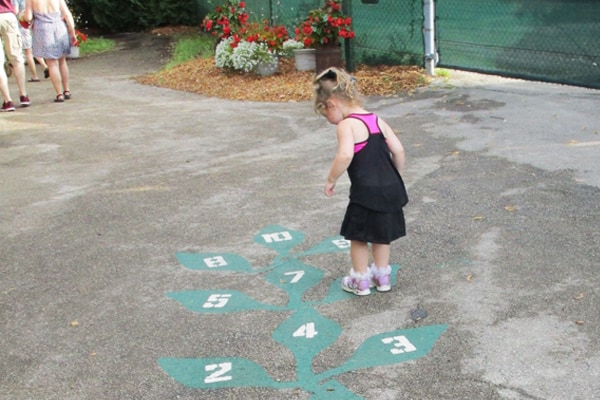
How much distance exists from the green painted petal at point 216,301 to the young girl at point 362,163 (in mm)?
643

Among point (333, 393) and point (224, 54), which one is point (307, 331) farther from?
point (224, 54)

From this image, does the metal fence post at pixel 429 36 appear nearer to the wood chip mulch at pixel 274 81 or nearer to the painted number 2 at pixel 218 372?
the wood chip mulch at pixel 274 81

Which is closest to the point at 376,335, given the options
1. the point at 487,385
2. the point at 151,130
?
the point at 487,385

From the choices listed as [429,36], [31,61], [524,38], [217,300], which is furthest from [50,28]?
[217,300]

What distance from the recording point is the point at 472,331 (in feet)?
13.4

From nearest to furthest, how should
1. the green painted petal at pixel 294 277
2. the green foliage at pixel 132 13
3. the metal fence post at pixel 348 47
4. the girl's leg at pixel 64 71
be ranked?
1. the green painted petal at pixel 294 277
2. the girl's leg at pixel 64 71
3. the metal fence post at pixel 348 47
4. the green foliage at pixel 132 13

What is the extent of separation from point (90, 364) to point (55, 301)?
90 cm

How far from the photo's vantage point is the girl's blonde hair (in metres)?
4.35

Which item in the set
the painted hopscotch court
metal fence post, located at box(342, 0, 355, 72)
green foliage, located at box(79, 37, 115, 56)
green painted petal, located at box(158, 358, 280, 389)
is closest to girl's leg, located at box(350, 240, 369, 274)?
the painted hopscotch court

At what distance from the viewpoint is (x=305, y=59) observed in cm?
1227

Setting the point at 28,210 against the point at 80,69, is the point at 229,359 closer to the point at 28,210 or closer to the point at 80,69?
the point at 28,210

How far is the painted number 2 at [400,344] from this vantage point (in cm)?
392

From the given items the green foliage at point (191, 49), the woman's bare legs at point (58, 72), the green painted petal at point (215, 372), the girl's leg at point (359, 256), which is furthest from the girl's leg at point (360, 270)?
the green foliage at point (191, 49)

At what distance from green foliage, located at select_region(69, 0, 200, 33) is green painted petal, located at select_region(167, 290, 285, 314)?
54.4 ft
